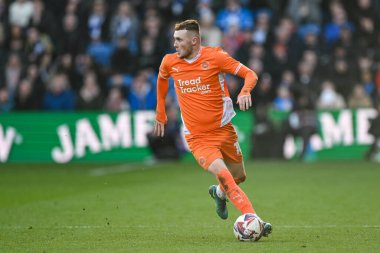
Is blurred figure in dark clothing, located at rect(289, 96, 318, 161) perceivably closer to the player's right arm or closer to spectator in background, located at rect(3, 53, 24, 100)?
spectator in background, located at rect(3, 53, 24, 100)

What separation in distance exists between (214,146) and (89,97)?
46.5 feet

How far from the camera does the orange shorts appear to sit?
10.0 m

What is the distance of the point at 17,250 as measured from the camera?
358 inches

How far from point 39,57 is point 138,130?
4.01m

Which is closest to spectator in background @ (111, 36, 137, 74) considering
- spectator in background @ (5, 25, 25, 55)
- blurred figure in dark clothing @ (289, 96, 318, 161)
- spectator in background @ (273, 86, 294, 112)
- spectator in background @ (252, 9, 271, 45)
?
spectator in background @ (5, 25, 25, 55)

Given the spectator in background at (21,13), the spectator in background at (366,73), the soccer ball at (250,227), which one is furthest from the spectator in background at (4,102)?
the soccer ball at (250,227)

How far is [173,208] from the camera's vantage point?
43.7 ft

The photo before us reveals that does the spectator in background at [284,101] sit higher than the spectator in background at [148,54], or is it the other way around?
the spectator in background at [148,54]

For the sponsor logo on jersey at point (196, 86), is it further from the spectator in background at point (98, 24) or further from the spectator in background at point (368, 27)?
→ the spectator in background at point (98, 24)

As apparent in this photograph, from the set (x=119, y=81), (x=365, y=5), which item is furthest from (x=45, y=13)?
(x=365, y=5)

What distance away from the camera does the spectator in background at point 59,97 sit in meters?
24.0

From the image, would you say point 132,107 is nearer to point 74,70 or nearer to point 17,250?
point 74,70

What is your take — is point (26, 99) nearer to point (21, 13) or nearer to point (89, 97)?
point (89, 97)

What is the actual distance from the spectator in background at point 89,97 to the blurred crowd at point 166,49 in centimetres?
3
